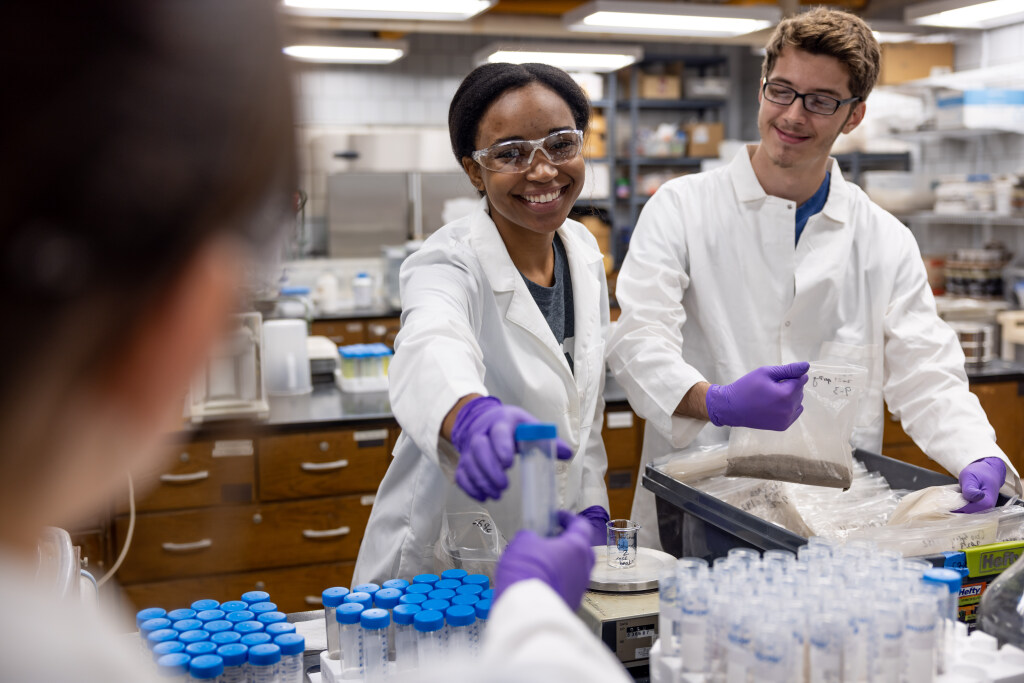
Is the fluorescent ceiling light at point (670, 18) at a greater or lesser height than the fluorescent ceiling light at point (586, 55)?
lesser

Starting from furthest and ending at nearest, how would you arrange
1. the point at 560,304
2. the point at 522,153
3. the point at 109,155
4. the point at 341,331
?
the point at 341,331 < the point at 560,304 < the point at 522,153 < the point at 109,155

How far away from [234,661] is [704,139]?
7761 mm

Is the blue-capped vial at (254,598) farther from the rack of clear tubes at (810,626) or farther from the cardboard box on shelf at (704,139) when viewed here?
the cardboard box on shelf at (704,139)

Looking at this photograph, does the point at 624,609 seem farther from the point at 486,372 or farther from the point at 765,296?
the point at 765,296

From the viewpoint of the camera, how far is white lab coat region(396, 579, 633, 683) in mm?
630

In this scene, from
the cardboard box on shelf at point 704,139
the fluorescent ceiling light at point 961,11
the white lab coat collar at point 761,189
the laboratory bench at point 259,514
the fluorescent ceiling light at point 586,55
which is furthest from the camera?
the cardboard box on shelf at point 704,139

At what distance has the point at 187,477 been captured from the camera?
312 centimetres

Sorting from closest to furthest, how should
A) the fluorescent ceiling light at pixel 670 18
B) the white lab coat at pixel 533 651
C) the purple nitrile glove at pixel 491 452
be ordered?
1. the white lab coat at pixel 533 651
2. the purple nitrile glove at pixel 491 452
3. the fluorescent ceiling light at pixel 670 18

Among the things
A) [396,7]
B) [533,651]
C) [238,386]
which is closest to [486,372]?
[533,651]

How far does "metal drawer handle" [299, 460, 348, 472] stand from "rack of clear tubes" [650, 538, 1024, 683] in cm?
216

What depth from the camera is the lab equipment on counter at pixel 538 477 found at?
1016mm

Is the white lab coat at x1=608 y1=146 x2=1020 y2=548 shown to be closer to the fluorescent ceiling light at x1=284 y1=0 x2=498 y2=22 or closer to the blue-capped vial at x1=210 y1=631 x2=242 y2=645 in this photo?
the blue-capped vial at x1=210 y1=631 x2=242 y2=645

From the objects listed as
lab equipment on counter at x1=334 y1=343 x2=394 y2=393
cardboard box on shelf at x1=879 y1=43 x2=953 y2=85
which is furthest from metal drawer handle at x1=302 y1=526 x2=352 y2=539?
cardboard box on shelf at x1=879 y1=43 x2=953 y2=85

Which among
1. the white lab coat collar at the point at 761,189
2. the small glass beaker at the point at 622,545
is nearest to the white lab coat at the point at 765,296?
the white lab coat collar at the point at 761,189
